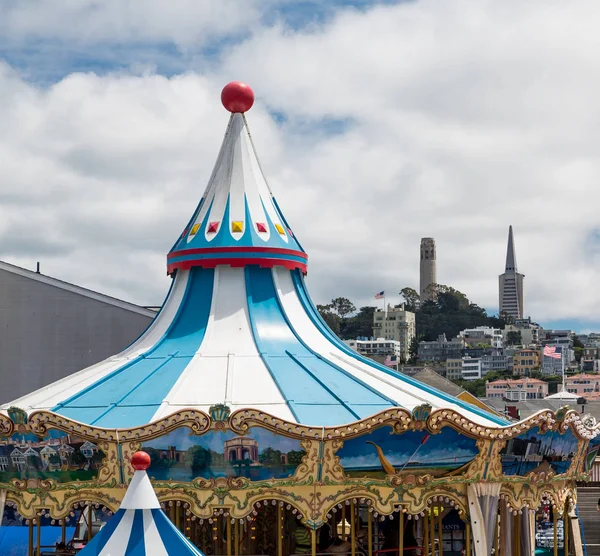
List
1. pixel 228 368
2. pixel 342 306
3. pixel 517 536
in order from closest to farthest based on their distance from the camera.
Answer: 1. pixel 228 368
2. pixel 517 536
3. pixel 342 306

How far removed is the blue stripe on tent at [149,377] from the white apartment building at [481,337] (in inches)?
4932

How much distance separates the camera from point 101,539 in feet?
35.2

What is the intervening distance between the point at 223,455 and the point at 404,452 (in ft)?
7.12

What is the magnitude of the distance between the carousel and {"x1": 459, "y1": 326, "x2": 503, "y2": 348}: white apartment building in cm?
12501

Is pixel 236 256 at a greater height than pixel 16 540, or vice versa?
pixel 236 256

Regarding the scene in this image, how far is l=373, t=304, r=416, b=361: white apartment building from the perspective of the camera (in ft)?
454

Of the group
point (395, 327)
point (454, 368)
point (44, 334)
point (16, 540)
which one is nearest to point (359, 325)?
point (395, 327)

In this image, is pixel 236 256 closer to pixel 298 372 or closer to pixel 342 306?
pixel 298 372

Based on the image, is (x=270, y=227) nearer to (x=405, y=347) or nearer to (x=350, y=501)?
(x=350, y=501)

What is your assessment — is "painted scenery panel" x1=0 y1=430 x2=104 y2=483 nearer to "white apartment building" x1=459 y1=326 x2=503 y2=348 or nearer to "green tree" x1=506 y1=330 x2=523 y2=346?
"white apartment building" x1=459 y1=326 x2=503 y2=348

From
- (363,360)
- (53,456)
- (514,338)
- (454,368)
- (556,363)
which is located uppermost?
(514,338)

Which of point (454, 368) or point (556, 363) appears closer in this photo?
point (454, 368)

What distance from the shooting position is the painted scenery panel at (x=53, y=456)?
12.9 metres

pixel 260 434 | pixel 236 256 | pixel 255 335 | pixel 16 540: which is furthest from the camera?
pixel 16 540
